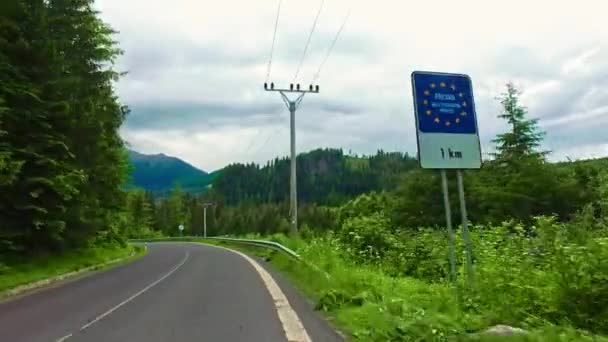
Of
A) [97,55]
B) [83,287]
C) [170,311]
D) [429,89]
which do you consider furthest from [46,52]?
[429,89]

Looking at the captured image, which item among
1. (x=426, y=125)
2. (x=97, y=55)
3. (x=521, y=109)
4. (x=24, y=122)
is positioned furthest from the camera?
(x=521, y=109)

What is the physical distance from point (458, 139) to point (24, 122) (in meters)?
16.4

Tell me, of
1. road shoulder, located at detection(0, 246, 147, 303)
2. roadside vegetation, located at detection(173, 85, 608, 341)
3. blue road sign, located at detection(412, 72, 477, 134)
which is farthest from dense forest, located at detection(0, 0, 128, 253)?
blue road sign, located at detection(412, 72, 477, 134)

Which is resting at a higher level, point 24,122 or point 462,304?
point 24,122

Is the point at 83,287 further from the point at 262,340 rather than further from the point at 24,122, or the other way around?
the point at 262,340

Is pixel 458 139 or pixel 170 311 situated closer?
pixel 458 139

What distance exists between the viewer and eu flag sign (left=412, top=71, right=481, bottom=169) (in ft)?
30.3

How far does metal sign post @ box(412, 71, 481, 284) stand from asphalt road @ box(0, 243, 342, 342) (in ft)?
10.5

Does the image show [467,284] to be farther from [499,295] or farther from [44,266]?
[44,266]

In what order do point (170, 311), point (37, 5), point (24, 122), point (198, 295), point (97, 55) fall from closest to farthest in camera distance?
point (170, 311)
point (198, 295)
point (24, 122)
point (37, 5)
point (97, 55)

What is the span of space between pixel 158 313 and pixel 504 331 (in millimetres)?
7441

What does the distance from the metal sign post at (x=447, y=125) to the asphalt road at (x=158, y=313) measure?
3192 mm

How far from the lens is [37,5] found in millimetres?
21375

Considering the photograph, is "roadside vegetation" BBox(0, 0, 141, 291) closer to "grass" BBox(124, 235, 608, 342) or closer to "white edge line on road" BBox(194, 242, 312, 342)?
"white edge line on road" BBox(194, 242, 312, 342)
